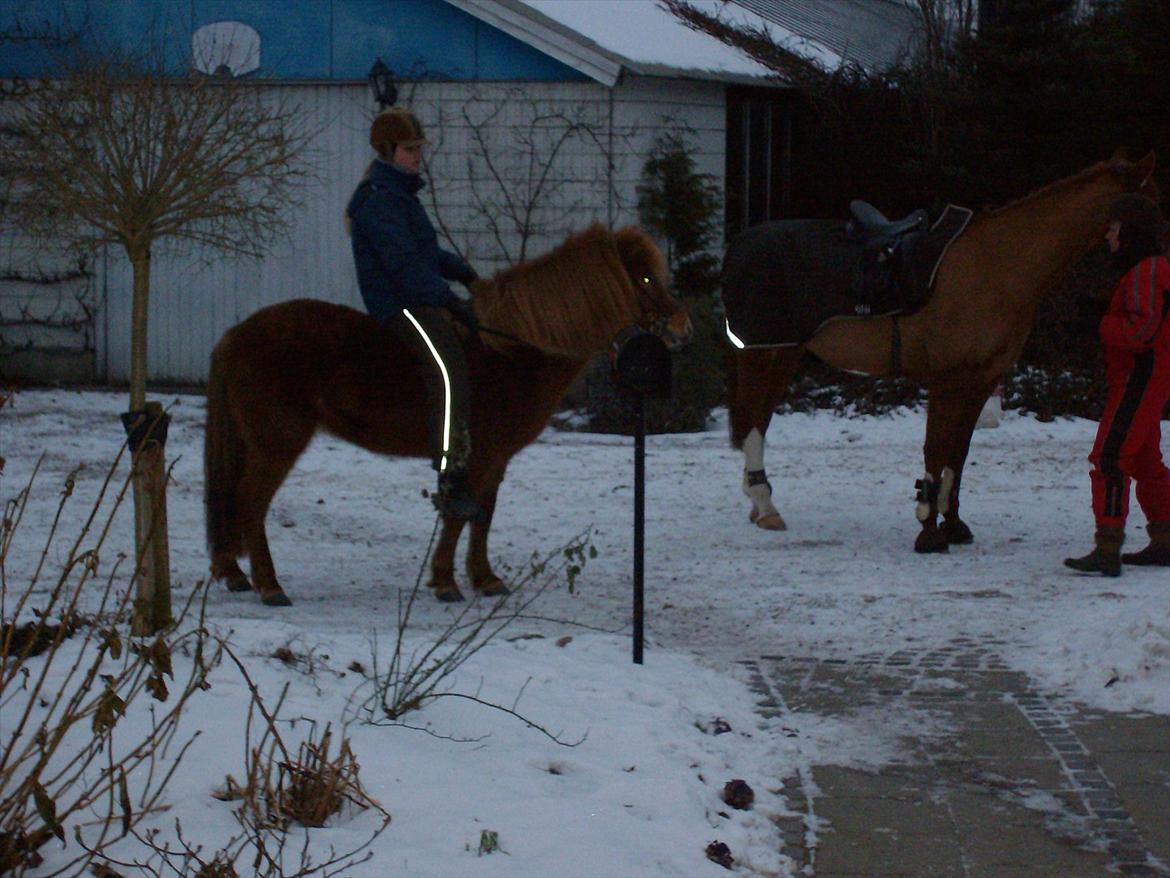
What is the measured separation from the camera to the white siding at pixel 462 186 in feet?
50.1

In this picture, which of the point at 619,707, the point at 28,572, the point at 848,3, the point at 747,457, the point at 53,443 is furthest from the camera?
the point at 848,3

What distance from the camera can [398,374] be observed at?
723 centimetres

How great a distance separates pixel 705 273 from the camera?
1530 cm

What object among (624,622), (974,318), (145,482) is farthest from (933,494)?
(145,482)

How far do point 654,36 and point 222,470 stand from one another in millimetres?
10534

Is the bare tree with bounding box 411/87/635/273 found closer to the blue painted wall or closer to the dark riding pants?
the blue painted wall

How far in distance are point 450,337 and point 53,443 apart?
6228 millimetres

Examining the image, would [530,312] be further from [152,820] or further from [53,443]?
[53,443]

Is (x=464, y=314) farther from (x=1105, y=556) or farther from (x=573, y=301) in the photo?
(x=1105, y=556)

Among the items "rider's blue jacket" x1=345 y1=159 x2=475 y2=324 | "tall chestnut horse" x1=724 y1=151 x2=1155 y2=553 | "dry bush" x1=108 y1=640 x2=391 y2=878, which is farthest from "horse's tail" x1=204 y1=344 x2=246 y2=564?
"tall chestnut horse" x1=724 y1=151 x2=1155 y2=553

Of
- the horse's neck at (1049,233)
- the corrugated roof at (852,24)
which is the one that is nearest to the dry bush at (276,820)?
the horse's neck at (1049,233)

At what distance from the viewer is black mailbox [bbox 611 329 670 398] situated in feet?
19.8

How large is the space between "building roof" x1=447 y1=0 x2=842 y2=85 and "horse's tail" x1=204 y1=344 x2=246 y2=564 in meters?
8.30

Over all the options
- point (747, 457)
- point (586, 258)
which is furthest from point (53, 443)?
point (586, 258)
